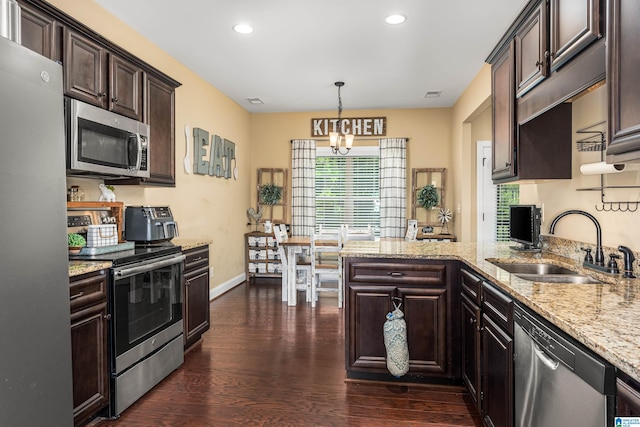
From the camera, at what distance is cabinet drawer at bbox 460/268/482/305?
2.28 metres

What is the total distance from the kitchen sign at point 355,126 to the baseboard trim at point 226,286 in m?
2.72

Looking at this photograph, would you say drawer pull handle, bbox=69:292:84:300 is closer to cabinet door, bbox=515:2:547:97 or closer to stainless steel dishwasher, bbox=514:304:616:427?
stainless steel dishwasher, bbox=514:304:616:427

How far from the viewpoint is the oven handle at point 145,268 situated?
93.1 inches

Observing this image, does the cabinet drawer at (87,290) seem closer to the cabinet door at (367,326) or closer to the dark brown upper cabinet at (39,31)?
the dark brown upper cabinet at (39,31)

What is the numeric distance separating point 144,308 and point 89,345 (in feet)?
1.60

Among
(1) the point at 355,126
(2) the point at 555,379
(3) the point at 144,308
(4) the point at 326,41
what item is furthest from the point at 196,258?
(1) the point at 355,126

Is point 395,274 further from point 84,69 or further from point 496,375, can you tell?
point 84,69

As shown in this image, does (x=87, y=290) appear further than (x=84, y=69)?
No

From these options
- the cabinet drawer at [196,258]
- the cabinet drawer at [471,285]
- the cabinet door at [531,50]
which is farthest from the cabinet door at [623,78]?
the cabinet drawer at [196,258]

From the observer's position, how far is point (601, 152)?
235cm

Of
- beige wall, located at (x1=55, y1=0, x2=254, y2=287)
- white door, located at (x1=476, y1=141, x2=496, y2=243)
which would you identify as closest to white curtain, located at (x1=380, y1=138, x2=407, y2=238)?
white door, located at (x1=476, y1=141, x2=496, y2=243)

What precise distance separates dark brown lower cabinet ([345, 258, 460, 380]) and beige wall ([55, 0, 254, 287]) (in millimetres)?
2153

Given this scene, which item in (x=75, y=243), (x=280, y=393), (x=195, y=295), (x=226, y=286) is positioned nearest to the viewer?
(x=75, y=243)

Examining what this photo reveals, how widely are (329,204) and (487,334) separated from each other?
15.9 ft
